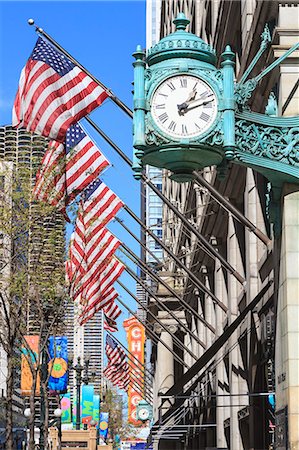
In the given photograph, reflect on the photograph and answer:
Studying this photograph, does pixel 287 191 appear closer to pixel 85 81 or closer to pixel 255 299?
pixel 255 299

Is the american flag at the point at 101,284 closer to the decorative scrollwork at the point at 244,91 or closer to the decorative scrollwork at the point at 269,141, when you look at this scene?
the decorative scrollwork at the point at 269,141

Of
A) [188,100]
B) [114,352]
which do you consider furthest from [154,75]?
[114,352]

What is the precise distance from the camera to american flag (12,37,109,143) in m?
23.5

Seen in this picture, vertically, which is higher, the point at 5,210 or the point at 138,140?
the point at 5,210

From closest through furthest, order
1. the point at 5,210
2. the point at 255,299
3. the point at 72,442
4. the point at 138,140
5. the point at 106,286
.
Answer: the point at 138,140, the point at 255,299, the point at 5,210, the point at 106,286, the point at 72,442

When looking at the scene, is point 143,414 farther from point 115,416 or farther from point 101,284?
point 115,416

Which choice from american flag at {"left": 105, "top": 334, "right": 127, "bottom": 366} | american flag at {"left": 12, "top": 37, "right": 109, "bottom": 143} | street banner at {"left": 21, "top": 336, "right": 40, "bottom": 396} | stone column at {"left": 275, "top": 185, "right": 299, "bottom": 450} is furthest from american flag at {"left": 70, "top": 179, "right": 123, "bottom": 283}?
american flag at {"left": 105, "top": 334, "right": 127, "bottom": 366}

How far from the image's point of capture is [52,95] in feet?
77.5

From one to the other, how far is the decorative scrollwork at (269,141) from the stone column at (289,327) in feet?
2.21

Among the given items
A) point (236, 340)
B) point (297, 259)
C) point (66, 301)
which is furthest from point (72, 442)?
point (297, 259)

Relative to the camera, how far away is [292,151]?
45.5ft

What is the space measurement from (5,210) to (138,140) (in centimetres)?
2095

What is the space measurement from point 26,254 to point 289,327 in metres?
22.5

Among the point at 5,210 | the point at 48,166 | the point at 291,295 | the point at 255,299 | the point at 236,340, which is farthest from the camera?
the point at 5,210
